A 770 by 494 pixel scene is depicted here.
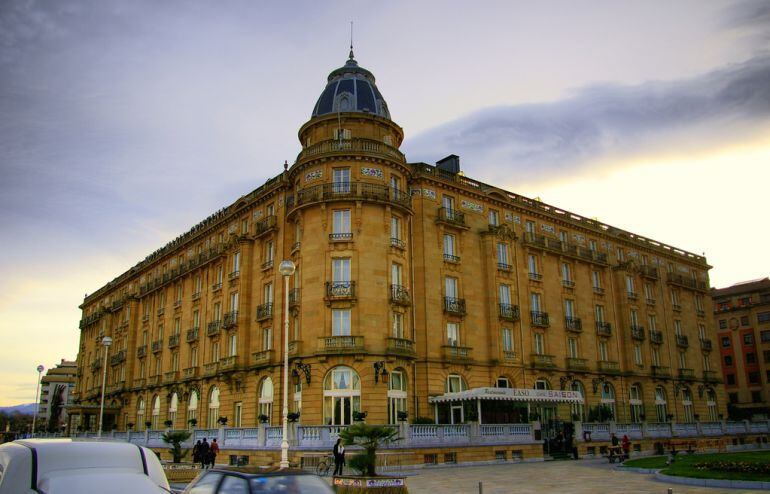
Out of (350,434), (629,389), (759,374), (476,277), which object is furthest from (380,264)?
(759,374)

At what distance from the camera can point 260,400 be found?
42344mm

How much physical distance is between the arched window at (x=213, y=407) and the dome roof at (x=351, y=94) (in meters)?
22.1

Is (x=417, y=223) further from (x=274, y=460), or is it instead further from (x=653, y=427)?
(x=653, y=427)

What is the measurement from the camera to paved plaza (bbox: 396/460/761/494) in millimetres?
21141

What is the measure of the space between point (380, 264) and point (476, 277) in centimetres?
934

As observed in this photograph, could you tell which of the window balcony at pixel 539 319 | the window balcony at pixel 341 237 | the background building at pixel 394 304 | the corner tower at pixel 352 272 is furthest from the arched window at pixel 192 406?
the window balcony at pixel 539 319

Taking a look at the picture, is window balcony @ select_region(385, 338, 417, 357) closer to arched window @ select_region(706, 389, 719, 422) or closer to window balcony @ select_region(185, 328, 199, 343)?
window balcony @ select_region(185, 328, 199, 343)

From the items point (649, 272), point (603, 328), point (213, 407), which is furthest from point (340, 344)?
point (649, 272)

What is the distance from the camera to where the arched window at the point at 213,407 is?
47750 millimetres

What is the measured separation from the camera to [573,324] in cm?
5094

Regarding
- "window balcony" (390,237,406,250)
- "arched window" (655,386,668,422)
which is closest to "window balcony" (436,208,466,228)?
"window balcony" (390,237,406,250)

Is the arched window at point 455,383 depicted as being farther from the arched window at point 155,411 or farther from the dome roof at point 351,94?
the arched window at point 155,411

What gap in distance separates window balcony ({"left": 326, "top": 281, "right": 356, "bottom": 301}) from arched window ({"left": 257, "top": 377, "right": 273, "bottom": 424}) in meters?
8.35

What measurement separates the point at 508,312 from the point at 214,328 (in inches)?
873
